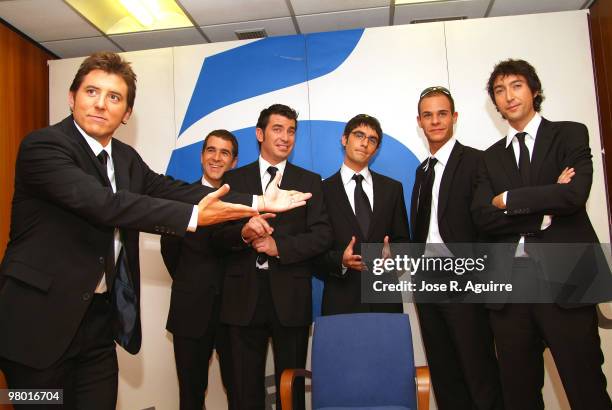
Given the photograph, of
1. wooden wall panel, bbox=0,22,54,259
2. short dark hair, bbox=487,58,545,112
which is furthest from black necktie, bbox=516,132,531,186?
wooden wall panel, bbox=0,22,54,259

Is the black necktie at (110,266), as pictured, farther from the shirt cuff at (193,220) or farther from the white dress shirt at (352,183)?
the white dress shirt at (352,183)

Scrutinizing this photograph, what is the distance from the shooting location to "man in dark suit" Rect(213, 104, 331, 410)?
298 cm

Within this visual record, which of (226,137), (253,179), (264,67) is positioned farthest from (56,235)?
(264,67)

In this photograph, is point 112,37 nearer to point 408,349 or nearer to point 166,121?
point 166,121

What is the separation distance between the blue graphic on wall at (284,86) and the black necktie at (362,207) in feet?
2.27

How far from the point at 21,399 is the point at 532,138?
290 cm

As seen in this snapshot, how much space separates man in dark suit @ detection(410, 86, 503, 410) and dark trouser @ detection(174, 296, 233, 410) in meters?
1.47

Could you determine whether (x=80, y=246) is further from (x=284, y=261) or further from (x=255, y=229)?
(x=284, y=261)

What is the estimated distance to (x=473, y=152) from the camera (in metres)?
3.30

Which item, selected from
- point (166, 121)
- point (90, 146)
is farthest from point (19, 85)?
point (90, 146)

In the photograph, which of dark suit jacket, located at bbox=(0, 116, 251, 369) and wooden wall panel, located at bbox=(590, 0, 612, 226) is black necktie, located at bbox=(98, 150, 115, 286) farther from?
wooden wall panel, located at bbox=(590, 0, 612, 226)

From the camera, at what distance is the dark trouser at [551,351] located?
8.01ft

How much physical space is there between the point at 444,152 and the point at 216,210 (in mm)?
1973

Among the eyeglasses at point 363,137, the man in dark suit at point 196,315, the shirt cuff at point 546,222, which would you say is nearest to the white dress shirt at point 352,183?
the eyeglasses at point 363,137
